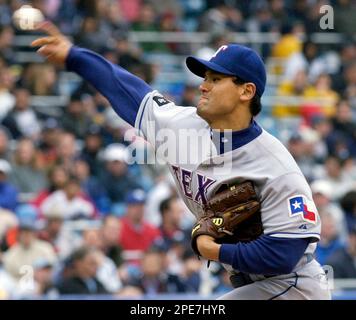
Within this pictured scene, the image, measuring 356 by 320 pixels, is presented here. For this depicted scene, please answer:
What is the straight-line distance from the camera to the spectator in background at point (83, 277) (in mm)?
8742

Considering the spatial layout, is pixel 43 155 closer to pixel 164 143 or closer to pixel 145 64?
pixel 145 64

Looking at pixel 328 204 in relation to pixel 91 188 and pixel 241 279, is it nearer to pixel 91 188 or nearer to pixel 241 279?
pixel 91 188

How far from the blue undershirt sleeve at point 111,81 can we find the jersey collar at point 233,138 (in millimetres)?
471

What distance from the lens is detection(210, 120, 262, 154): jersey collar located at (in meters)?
5.10

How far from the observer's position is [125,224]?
10188mm

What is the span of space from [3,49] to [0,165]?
2477mm

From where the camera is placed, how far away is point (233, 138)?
5113 millimetres

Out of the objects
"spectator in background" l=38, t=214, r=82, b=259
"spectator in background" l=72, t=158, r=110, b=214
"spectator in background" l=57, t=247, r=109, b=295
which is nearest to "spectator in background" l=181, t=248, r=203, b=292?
"spectator in background" l=57, t=247, r=109, b=295

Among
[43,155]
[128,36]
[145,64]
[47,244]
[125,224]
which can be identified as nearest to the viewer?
[47,244]

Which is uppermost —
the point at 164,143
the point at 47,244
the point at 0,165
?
the point at 164,143

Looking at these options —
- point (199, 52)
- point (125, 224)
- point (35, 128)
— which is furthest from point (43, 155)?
point (199, 52)

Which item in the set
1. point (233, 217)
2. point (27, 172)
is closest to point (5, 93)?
point (27, 172)

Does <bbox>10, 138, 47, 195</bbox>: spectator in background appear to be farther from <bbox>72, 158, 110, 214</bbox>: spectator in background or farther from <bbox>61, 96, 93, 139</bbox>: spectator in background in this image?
<bbox>61, 96, 93, 139</bbox>: spectator in background

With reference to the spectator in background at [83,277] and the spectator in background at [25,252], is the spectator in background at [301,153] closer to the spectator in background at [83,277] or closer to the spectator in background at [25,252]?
the spectator in background at [25,252]
